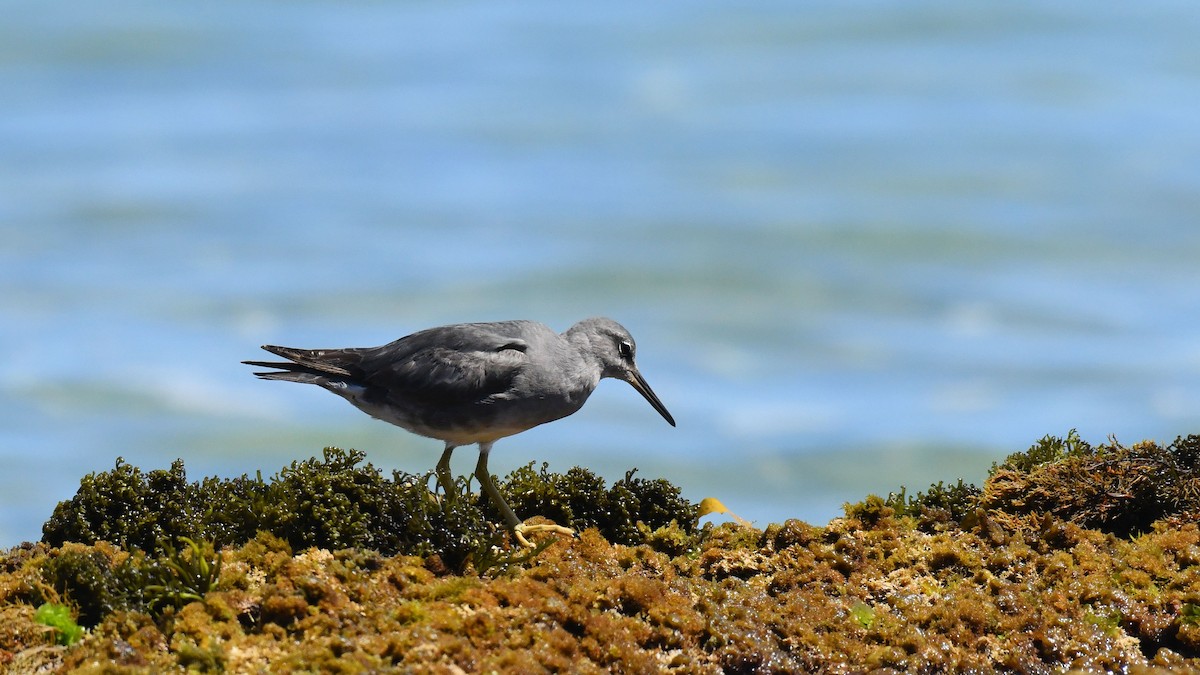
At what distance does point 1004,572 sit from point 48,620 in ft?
18.9

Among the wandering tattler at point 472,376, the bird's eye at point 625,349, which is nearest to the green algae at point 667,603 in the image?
the wandering tattler at point 472,376

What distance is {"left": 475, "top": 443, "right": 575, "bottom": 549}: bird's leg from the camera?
8875 mm

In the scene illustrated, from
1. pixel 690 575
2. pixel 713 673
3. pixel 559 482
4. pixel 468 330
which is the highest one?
pixel 468 330

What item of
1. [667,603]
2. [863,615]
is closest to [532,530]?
[667,603]

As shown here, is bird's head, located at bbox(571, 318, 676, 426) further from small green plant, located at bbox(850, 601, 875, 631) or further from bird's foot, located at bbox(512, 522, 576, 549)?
small green plant, located at bbox(850, 601, 875, 631)

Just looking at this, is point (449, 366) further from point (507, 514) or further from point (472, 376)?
point (507, 514)

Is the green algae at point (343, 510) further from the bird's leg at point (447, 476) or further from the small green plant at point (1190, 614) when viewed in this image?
the small green plant at point (1190, 614)

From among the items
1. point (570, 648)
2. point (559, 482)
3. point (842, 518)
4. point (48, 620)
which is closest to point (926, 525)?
point (842, 518)

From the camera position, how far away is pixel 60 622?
23.8 feet

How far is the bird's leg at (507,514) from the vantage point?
349 inches

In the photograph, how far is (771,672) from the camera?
275 inches

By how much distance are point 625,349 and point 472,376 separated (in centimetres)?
157

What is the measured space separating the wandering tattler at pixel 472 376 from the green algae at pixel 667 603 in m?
0.99

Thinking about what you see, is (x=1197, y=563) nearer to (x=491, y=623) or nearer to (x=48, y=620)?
(x=491, y=623)
